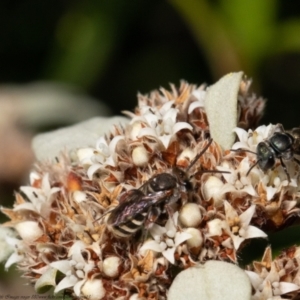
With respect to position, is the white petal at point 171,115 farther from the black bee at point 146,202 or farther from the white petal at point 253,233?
the white petal at point 253,233

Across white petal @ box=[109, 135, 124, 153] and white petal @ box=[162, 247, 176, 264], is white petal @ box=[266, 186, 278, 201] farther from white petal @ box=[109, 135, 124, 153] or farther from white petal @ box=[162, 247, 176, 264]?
white petal @ box=[109, 135, 124, 153]

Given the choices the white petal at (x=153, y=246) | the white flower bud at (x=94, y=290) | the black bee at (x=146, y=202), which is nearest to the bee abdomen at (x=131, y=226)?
the black bee at (x=146, y=202)

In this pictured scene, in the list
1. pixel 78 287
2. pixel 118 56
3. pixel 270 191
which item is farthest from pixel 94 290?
pixel 118 56

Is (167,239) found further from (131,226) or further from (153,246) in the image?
(131,226)

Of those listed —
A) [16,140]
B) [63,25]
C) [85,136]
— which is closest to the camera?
[85,136]

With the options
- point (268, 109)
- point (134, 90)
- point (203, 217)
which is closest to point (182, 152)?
point (203, 217)

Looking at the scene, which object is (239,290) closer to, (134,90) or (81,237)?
(81,237)

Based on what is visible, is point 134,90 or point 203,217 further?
point 134,90
